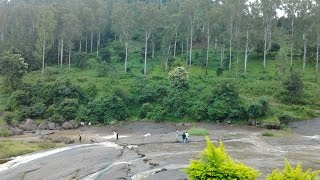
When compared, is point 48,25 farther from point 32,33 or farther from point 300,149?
point 300,149

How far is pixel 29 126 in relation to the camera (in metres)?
61.1

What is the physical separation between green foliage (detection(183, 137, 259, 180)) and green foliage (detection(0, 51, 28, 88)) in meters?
60.8

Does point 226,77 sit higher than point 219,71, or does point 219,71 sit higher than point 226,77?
point 219,71

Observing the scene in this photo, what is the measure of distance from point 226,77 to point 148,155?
40.7 metres

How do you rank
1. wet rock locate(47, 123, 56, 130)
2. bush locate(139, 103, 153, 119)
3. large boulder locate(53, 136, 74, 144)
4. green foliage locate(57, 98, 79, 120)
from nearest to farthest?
large boulder locate(53, 136, 74, 144), wet rock locate(47, 123, 56, 130), green foliage locate(57, 98, 79, 120), bush locate(139, 103, 153, 119)

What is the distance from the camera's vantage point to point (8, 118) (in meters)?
61.4

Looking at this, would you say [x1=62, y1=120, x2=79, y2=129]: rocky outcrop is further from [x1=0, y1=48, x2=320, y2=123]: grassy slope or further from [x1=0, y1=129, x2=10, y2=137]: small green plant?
[x1=0, y1=129, x2=10, y2=137]: small green plant

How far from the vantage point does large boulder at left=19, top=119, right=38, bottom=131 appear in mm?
60612

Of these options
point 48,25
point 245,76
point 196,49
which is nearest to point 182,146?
point 245,76

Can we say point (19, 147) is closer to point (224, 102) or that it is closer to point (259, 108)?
point (224, 102)

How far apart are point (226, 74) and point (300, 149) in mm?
38168

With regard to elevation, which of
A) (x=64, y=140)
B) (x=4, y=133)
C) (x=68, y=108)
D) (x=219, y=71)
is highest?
(x=219, y=71)

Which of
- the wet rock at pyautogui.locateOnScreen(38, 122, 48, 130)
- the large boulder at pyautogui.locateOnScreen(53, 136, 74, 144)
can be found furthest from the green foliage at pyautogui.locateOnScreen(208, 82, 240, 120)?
the wet rock at pyautogui.locateOnScreen(38, 122, 48, 130)

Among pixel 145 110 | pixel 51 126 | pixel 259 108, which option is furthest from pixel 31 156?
pixel 259 108
